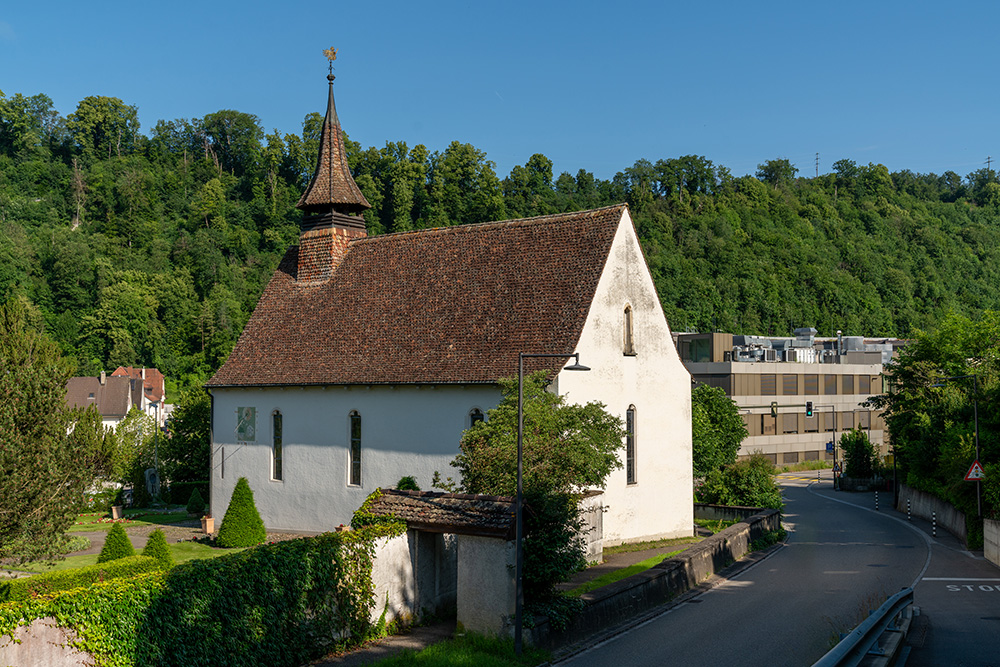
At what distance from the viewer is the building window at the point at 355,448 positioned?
30859mm

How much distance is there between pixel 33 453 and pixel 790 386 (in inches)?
2791

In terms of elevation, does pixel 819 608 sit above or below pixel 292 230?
below

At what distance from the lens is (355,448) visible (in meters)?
31.1

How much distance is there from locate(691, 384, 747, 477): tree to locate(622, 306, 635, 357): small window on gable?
9.16 meters

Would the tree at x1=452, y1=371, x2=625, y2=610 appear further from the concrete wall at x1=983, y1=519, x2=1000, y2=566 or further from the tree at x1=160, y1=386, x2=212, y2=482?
the tree at x1=160, y1=386, x2=212, y2=482

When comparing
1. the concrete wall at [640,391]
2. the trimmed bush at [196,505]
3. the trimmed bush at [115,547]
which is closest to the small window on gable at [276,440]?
the trimmed bush at [196,505]

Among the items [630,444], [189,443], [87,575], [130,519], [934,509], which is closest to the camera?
[87,575]

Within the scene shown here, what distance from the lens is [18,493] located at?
16516 mm

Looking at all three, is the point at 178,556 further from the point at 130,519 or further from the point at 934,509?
the point at 934,509

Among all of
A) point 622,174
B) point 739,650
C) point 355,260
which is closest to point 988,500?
point 739,650

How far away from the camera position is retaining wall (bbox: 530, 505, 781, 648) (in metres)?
16.9

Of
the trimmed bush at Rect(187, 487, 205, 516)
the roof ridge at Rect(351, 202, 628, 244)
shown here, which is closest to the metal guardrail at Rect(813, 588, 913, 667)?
the roof ridge at Rect(351, 202, 628, 244)

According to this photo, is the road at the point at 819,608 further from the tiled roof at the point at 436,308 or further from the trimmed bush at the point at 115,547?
the trimmed bush at the point at 115,547

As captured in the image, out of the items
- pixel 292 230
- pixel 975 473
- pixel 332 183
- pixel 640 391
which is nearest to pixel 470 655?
pixel 640 391
